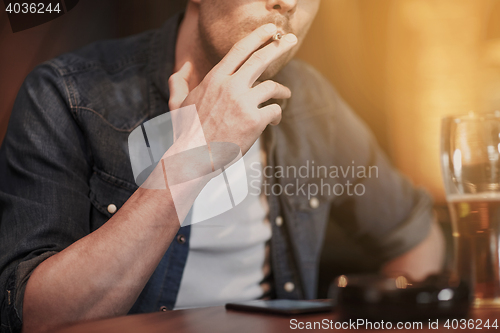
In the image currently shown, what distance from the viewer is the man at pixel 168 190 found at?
538mm

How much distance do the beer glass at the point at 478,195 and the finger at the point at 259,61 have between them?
0.27 m

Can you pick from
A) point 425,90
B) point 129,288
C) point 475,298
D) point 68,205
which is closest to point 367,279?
point 475,298

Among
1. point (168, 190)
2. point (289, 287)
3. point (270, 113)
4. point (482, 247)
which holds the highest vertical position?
point (270, 113)

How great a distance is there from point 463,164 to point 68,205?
582 millimetres

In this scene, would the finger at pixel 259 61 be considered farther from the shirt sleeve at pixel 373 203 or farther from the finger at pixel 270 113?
the shirt sleeve at pixel 373 203

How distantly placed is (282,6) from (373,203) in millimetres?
507

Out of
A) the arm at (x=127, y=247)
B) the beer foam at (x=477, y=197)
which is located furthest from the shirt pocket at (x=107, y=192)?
the beer foam at (x=477, y=197)

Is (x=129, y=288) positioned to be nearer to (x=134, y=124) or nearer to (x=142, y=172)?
(x=142, y=172)

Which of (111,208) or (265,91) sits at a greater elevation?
(265,91)

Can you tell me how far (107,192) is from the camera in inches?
27.0

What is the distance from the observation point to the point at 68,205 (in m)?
0.63

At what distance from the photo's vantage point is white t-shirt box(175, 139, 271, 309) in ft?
2.41

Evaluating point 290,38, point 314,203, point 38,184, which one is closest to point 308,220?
point 314,203

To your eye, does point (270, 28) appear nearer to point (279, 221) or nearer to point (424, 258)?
point (279, 221)
